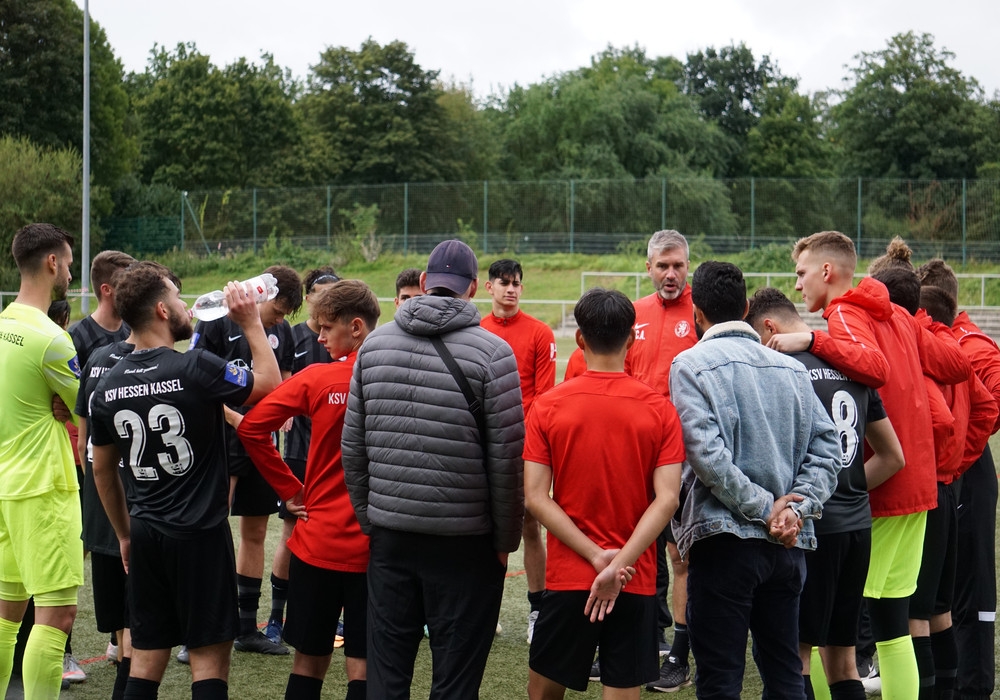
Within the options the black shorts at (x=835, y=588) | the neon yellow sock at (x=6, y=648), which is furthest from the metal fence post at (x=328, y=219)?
the black shorts at (x=835, y=588)

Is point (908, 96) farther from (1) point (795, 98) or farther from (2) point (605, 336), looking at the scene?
(2) point (605, 336)

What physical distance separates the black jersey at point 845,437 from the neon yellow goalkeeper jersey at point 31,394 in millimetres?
3173

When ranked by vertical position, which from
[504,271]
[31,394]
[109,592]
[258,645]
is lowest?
[258,645]

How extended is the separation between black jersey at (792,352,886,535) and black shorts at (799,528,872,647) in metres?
0.05

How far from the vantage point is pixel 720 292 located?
3715 millimetres

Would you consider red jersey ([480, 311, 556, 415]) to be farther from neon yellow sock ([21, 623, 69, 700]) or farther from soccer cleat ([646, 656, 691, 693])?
neon yellow sock ([21, 623, 69, 700])

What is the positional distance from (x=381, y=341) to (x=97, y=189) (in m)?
36.9

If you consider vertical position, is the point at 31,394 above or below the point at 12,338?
below

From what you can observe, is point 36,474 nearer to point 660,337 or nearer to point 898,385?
point 660,337

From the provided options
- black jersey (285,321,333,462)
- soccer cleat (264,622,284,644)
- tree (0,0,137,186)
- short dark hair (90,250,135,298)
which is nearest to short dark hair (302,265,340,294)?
black jersey (285,321,333,462)

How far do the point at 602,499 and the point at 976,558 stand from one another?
2.54 m

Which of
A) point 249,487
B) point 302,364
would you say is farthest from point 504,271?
point 249,487

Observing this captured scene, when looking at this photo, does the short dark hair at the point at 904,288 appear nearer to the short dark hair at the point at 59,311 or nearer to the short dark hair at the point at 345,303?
the short dark hair at the point at 345,303

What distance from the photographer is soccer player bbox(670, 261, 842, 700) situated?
3.55 m
